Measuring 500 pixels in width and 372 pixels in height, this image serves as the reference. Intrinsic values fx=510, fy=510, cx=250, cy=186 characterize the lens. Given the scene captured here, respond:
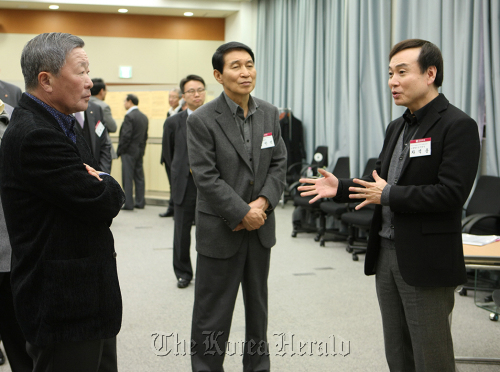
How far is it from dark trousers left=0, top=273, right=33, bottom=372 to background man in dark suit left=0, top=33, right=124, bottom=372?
2.39ft

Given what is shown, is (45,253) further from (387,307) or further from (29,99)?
(387,307)

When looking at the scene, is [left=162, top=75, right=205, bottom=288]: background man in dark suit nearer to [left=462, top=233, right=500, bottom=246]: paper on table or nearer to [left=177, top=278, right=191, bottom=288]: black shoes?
[left=177, top=278, right=191, bottom=288]: black shoes

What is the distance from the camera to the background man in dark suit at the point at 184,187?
158 inches

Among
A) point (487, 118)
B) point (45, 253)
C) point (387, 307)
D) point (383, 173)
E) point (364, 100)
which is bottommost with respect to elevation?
point (387, 307)

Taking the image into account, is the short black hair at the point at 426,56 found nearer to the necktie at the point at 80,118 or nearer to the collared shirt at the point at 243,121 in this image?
the collared shirt at the point at 243,121

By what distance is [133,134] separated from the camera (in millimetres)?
8406

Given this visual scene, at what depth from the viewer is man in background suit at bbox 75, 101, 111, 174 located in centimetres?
390

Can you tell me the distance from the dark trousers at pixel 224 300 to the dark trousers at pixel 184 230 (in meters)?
1.68

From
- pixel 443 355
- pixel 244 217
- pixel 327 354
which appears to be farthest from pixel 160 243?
pixel 443 355

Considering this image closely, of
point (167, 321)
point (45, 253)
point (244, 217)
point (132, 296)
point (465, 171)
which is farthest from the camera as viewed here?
point (132, 296)

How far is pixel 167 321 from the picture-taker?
337cm

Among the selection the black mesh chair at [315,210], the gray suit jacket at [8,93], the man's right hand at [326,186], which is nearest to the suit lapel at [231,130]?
the man's right hand at [326,186]

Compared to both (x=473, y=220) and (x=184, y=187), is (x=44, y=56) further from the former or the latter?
(x=473, y=220)

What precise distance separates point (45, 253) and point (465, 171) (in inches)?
53.9
